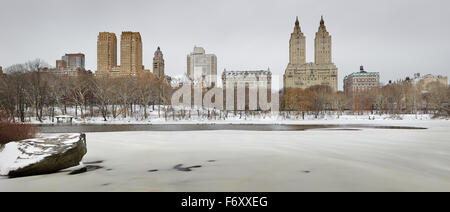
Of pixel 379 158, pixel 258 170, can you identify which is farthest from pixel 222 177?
pixel 379 158

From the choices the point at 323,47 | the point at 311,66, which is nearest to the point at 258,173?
the point at 311,66

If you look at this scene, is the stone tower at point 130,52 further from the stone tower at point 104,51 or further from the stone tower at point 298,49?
the stone tower at point 298,49

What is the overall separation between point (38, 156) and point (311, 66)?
169 metres

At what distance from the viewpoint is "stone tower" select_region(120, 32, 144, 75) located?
182 m

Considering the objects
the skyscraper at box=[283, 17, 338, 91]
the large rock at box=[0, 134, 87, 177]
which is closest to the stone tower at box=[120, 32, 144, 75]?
the skyscraper at box=[283, 17, 338, 91]

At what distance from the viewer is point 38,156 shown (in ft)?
16.0

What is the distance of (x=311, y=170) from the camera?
506 cm

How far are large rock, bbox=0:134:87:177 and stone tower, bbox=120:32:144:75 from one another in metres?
191

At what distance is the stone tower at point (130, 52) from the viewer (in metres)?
182

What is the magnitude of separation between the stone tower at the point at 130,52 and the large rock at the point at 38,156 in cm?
19068

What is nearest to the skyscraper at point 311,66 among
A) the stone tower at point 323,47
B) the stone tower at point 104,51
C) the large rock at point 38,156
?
the stone tower at point 323,47

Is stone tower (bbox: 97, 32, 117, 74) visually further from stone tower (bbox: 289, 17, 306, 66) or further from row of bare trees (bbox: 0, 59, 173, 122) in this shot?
stone tower (bbox: 289, 17, 306, 66)
